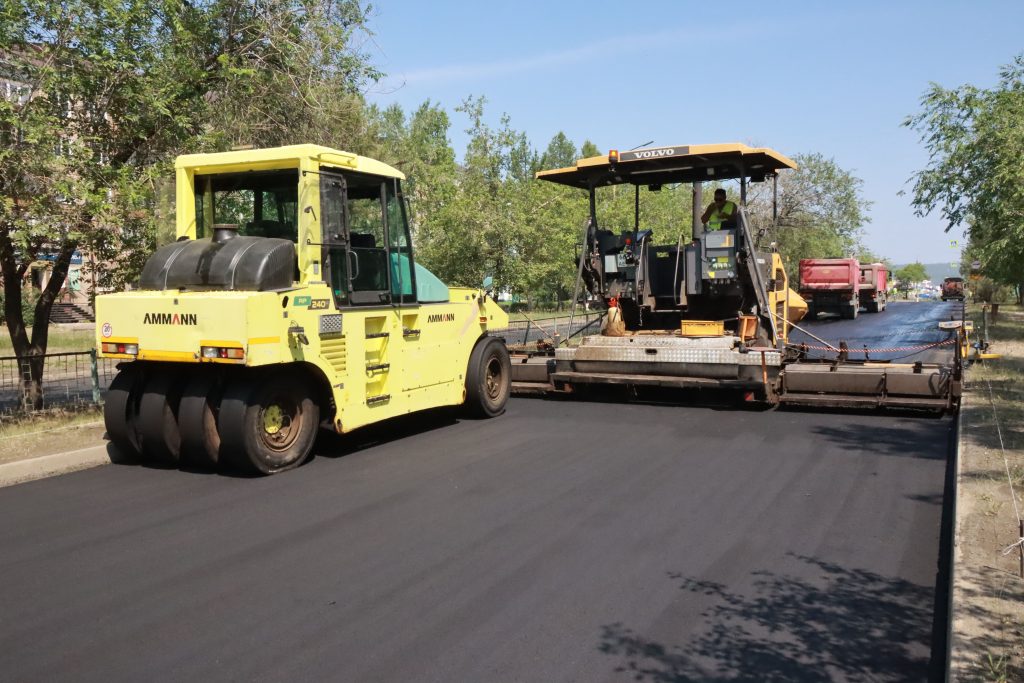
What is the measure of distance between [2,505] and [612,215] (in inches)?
1211

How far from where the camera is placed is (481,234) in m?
24.9

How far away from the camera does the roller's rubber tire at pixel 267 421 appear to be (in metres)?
7.20

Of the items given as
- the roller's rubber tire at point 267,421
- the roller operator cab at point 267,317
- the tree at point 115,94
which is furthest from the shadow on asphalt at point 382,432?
the tree at point 115,94

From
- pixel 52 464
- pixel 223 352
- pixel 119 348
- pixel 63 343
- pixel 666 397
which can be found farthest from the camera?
pixel 63 343

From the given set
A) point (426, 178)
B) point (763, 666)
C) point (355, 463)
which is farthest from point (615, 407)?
point (426, 178)

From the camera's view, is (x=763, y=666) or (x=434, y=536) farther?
(x=434, y=536)

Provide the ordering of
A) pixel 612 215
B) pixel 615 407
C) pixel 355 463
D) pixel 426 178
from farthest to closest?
pixel 612 215
pixel 426 178
pixel 615 407
pixel 355 463

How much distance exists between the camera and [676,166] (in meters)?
11.3

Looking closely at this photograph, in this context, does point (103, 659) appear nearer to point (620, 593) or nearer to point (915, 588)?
point (620, 593)

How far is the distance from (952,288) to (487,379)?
2678 inches

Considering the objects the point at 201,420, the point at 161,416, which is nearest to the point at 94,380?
the point at 161,416

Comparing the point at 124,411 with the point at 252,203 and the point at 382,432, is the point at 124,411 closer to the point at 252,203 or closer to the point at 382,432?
the point at 252,203

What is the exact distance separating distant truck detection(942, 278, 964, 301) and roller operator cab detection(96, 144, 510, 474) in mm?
68443

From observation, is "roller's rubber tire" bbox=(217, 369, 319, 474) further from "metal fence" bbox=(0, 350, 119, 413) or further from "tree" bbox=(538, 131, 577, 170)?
"tree" bbox=(538, 131, 577, 170)
